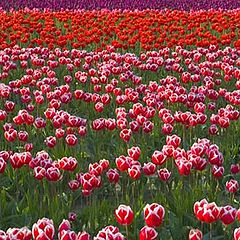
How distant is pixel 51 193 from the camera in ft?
15.7

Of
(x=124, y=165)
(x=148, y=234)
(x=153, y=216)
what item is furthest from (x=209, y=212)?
(x=124, y=165)

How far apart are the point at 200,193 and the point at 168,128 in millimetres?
985

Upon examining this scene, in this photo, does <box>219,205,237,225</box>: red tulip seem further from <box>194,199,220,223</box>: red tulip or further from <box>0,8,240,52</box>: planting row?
<box>0,8,240,52</box>: planting row

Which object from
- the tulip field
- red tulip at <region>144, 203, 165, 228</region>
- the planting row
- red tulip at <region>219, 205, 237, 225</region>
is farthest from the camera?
the planting row

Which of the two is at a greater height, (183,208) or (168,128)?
(168,128)

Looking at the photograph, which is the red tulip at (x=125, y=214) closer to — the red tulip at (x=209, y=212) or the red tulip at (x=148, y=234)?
the red tulip at (x=148, y=234)

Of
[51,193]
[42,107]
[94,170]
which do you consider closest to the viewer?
[94,170]

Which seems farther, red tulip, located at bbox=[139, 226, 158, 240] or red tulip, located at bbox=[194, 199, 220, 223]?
red tulip, located at bbox=[194, 199, 220, 223]

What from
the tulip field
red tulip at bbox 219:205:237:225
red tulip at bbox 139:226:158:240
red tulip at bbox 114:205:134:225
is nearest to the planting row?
the tulip field

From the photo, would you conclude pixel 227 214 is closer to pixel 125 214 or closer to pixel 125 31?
pixel 125 214

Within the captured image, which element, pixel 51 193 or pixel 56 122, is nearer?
pixel 51 193

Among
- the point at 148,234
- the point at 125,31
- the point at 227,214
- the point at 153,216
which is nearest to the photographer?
the point at 148,234

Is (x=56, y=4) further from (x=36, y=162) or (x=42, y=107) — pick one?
(x=36, y=162)

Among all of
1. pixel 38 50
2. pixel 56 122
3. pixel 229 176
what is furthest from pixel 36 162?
pixel 38 50
